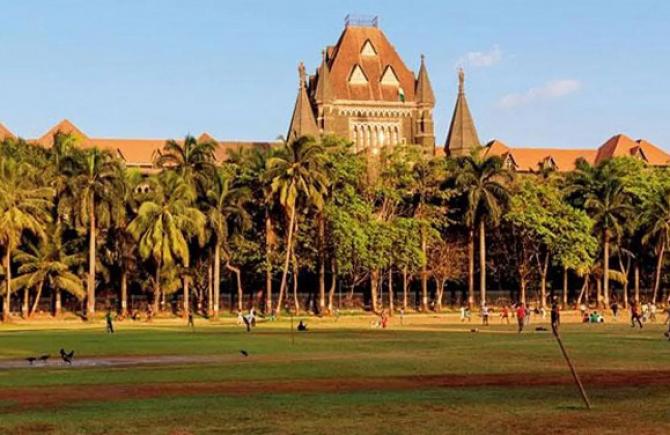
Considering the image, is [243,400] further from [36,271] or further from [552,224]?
[552,224]

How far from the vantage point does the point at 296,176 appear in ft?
252

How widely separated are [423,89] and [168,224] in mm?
59462

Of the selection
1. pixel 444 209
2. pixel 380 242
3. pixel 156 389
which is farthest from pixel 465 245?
pixel 156 389

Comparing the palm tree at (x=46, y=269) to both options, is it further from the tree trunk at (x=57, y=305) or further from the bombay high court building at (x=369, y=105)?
the bombay high court building at (x=369, y=105)

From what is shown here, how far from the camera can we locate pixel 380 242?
7950 centimetres

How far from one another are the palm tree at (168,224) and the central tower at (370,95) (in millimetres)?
45815

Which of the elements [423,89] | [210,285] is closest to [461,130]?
[423,89]

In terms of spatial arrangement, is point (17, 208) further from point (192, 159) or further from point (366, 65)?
point (366, 65)

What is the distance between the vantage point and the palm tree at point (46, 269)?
2810 inches

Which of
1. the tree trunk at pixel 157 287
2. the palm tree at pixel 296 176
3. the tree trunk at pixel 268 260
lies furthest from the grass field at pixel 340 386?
the tree trunk at pixel 268 260

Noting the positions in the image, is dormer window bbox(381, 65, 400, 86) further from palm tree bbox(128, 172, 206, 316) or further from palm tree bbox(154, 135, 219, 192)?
palm tree bbox(128, 172, 206, 316)

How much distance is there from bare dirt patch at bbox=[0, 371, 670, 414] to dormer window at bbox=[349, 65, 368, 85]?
321ft

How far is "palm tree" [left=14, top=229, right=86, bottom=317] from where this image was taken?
71375 millimetres

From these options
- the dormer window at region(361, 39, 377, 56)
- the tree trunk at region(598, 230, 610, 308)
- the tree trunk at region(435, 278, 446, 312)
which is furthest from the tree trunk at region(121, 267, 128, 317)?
the dormer window at region(361, 39, 377, 56)
